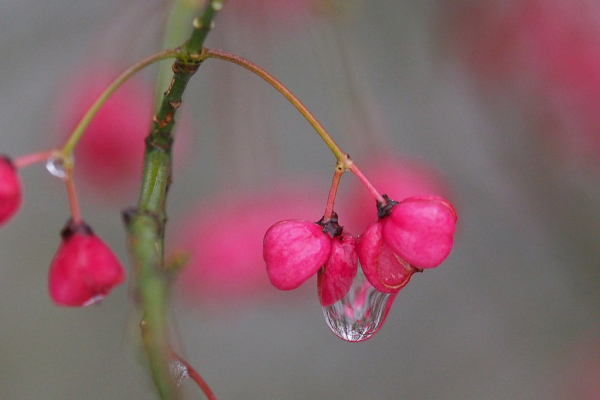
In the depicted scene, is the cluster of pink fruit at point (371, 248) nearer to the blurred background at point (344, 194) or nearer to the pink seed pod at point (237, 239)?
the pink seed pod at point (237, 239)

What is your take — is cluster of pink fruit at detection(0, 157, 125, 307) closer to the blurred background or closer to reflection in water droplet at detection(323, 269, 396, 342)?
reflection in water droplet at detection(323, 269, 396, 342)

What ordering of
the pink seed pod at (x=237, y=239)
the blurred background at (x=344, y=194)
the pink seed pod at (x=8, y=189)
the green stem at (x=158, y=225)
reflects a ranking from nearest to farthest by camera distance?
the green stem at (x=158, y=225) → the pink seed pod at (x=8, y=189) → the pink seed pod at (x=237, y=239) → the blurred background at (x=344, y=194)

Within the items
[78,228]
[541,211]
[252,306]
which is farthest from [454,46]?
[78,228]

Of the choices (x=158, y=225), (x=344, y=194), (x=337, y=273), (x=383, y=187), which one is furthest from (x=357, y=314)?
(x=344, y=194)

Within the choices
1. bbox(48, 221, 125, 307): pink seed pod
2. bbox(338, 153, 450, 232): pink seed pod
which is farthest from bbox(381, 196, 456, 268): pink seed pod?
bbox(338, 153, 450, 232): pink seed pod

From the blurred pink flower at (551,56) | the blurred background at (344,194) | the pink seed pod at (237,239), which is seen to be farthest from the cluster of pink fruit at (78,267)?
the blurred pink flower at (551,56)

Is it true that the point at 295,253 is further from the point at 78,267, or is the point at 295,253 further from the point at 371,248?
the point at 78,267
